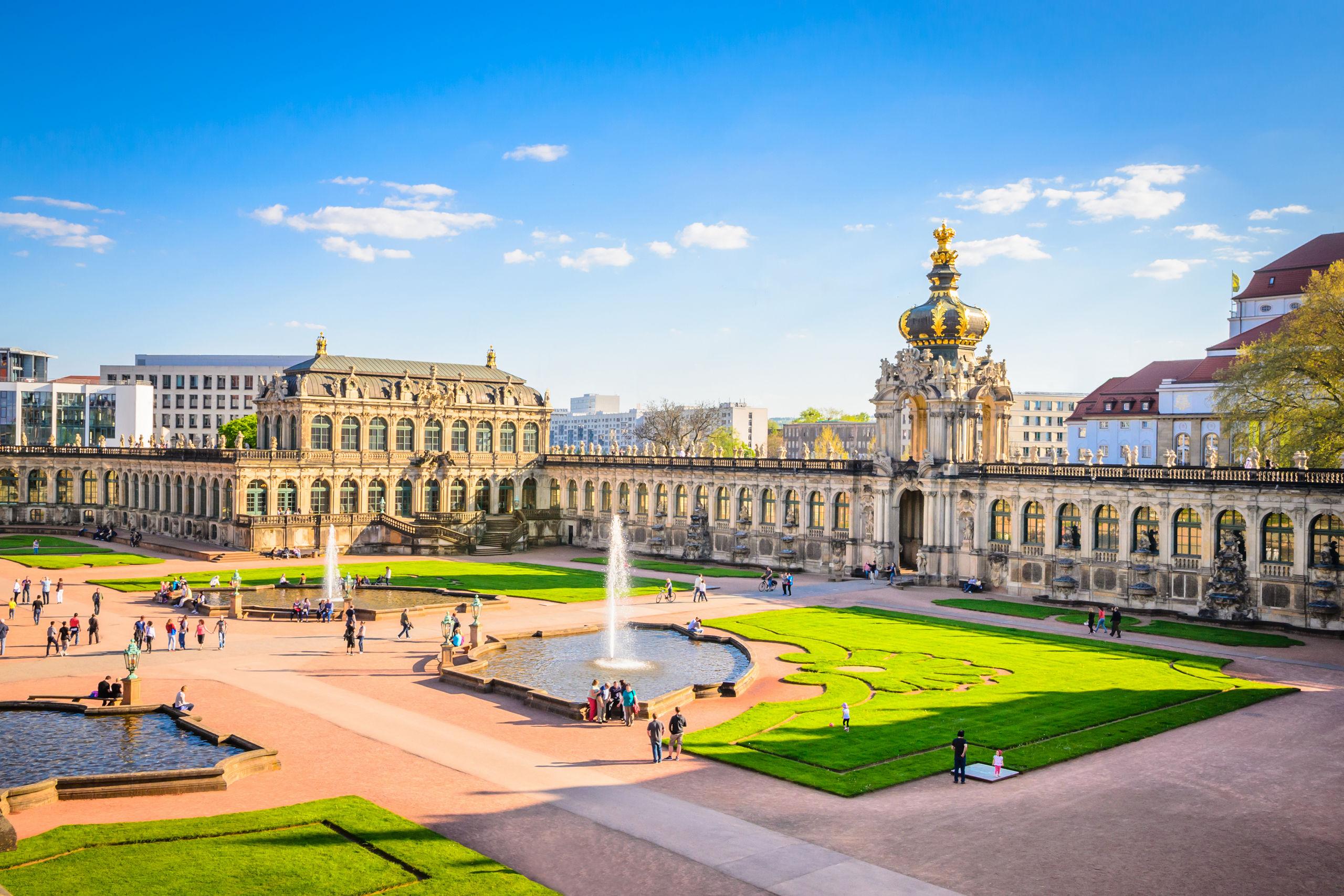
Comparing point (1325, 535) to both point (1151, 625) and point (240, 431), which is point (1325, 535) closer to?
point (1151, 625)

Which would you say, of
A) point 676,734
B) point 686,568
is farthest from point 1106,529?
point 676,734

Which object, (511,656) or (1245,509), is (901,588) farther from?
(511,656)

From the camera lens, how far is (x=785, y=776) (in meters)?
30.3

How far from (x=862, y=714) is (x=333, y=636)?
2831cm

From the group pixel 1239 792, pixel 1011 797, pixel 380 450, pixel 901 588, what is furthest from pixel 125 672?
pixel 380 450

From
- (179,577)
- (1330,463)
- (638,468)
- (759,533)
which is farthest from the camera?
(638,468)

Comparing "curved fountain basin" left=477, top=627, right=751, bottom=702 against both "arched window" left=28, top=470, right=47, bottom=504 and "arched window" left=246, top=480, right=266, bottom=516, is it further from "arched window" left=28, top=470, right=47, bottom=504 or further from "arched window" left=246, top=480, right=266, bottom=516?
"arched window" left=28, top=470, right=47, bottom=504

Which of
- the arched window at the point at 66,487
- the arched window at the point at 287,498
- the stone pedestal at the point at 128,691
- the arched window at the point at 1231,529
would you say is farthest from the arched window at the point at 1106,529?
the arched window at the point at 66,487

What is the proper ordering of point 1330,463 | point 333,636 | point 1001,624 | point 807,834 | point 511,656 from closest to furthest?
1. point 807,834
2. point 511,656
3. point 333,636
4. point 1001,624
5. point 1330,463

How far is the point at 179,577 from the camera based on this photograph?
69.3 metres

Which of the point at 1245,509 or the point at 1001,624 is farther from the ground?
the point at 1245,509

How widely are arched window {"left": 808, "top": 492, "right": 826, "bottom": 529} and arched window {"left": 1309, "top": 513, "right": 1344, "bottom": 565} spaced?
112 feet

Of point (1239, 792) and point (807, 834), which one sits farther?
point (1239, 792)

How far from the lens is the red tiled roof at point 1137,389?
380 feet
